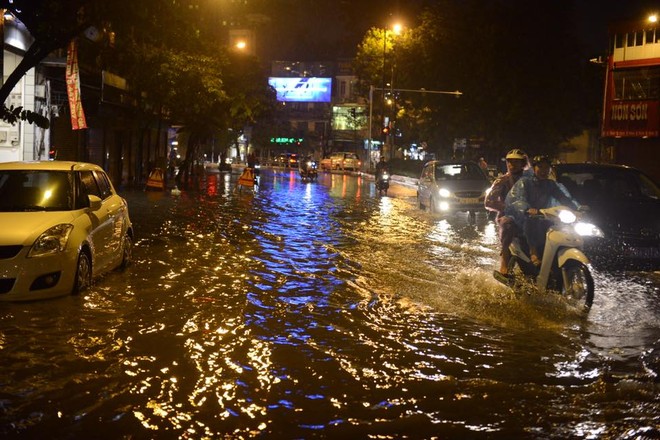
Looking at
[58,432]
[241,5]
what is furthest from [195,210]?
[58,432]

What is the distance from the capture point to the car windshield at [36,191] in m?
9.91

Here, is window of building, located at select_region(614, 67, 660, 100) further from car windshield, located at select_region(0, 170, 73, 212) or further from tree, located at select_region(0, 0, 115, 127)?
car windshield, located at select_region(0, 170, 73, 212)

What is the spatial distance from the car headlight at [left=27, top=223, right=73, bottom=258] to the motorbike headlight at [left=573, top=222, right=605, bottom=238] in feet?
19.6

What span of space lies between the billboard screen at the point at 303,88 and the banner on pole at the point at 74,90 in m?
80.1

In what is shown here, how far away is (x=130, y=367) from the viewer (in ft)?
21.0

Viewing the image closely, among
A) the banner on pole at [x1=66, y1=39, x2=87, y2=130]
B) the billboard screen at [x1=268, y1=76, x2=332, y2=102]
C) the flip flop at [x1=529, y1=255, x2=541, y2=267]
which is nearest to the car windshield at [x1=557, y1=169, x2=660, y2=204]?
the flip flop at [x1=529, y1=255, x2=541, y2=267]

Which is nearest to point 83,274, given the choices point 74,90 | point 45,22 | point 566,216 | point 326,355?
point 326,355

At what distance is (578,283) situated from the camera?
9016 millimetres

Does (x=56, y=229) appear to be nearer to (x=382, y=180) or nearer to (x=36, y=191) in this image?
(x=36, y=191)

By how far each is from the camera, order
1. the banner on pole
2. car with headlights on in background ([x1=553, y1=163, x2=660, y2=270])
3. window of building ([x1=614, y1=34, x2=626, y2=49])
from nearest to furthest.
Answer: car with headlights on in background ([x1=553, y1=163, x2=660, y2=270]) < the banner on pole < window of building ([x1=614, y1=34, x2=626, y2=49])

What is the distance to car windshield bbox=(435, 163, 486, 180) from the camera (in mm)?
24516

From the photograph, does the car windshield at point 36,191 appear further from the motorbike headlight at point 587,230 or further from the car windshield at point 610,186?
the car windshield at point 610,186

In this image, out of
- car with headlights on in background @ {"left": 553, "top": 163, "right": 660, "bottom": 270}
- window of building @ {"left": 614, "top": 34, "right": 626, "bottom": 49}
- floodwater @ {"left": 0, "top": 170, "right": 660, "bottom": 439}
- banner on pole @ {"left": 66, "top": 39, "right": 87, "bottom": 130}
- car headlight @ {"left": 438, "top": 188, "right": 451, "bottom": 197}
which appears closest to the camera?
floodwater @ {"left": 0, "top": 170, "right": 660, "bottom": 439}

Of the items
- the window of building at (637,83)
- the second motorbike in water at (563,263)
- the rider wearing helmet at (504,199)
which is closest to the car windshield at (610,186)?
the rider wearing helmet at (504,199)
